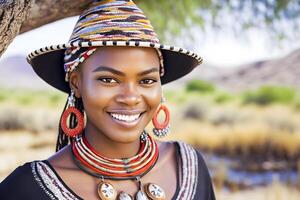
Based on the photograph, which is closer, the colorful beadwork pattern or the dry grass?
the colorful beadwork pattern

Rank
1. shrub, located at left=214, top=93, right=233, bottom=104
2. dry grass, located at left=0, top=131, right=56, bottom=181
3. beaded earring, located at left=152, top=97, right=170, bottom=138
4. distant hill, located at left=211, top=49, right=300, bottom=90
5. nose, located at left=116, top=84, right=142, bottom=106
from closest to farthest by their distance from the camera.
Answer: nose, located at left=116, top=84, right=142, bottom=106 → beaded earring, located at left=152, top=97, right=170, bottom=138 → dry grass, located at left=0, top=131, right=56, bottom=181 → shrub, located at left=214, top=93, right=233, bottom=104 → distant hill, located at left=211, top=49, right=300, bottom=90

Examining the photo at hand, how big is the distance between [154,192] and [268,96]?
2099 cm

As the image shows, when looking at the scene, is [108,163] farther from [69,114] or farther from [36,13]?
[36,13]

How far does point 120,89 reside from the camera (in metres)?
2.35

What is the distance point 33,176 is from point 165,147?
61cm

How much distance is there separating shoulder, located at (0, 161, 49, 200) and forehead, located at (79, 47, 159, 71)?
453 mm

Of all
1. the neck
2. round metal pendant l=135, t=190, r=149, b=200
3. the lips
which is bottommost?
round metal pendant l=135, t=190, r=149, b=200

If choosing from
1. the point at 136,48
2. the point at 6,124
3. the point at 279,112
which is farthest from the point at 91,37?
the point at 279,112

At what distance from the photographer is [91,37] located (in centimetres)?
241

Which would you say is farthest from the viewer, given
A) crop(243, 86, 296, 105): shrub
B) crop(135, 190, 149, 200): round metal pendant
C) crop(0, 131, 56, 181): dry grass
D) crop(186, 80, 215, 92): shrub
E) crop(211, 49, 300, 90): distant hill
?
crop(211, 49, 300, 90): distant hill

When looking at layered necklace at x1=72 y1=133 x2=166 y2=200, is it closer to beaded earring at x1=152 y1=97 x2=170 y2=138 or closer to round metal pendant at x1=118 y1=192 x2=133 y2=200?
round metal pendant at x1=118 y1=192 x2=133 y2=200

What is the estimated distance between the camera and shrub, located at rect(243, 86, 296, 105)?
74.0ft

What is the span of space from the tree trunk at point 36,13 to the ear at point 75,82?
10.8 inches

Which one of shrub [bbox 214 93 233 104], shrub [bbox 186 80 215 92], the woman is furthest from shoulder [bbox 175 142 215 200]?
shrub [bbox 186 80 215 92]
